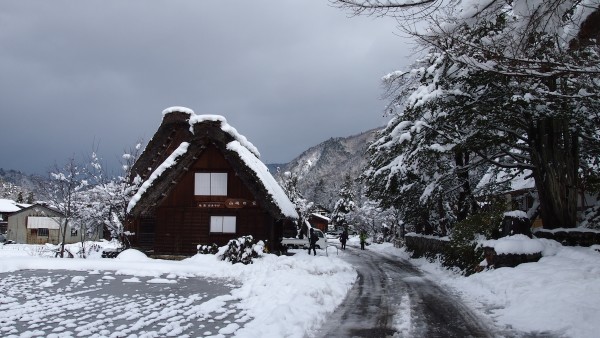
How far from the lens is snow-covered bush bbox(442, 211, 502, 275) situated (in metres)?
15.4

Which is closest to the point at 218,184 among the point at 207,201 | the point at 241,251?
the point at 207,201

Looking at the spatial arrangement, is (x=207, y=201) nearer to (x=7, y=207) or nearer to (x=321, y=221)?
(x=7, y=207)

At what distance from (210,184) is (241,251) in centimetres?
570

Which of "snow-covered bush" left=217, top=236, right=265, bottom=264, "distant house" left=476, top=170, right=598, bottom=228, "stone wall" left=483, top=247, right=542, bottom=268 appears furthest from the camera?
"distant house" left=476, top=170, right=598, bottom=228

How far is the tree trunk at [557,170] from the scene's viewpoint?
14664 millimetres

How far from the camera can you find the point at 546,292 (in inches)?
359

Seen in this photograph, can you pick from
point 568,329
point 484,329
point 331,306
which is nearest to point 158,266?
point 331,306

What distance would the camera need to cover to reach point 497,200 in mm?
17750

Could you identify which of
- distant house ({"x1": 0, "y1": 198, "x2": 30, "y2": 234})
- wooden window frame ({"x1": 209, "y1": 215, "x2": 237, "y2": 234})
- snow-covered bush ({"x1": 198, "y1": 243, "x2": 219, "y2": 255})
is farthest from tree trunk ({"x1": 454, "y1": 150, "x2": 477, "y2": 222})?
distant house ({"x1": 0, "y1": 198, "x2": 30, "y2": 234})

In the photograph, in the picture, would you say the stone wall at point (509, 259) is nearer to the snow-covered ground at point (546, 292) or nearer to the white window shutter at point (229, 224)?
the snow-covered ground at point (546, 292)

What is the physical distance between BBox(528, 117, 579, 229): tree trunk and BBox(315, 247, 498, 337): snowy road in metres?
5.01

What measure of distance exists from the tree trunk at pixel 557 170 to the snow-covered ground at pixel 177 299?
24.0 feet

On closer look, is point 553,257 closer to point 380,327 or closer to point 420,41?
point 380,327

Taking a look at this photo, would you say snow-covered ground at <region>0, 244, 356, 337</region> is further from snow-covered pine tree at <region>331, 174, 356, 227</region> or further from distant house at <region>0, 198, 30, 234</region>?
snow-covered pine tree at <region>331, 174, 356, 227</region>
